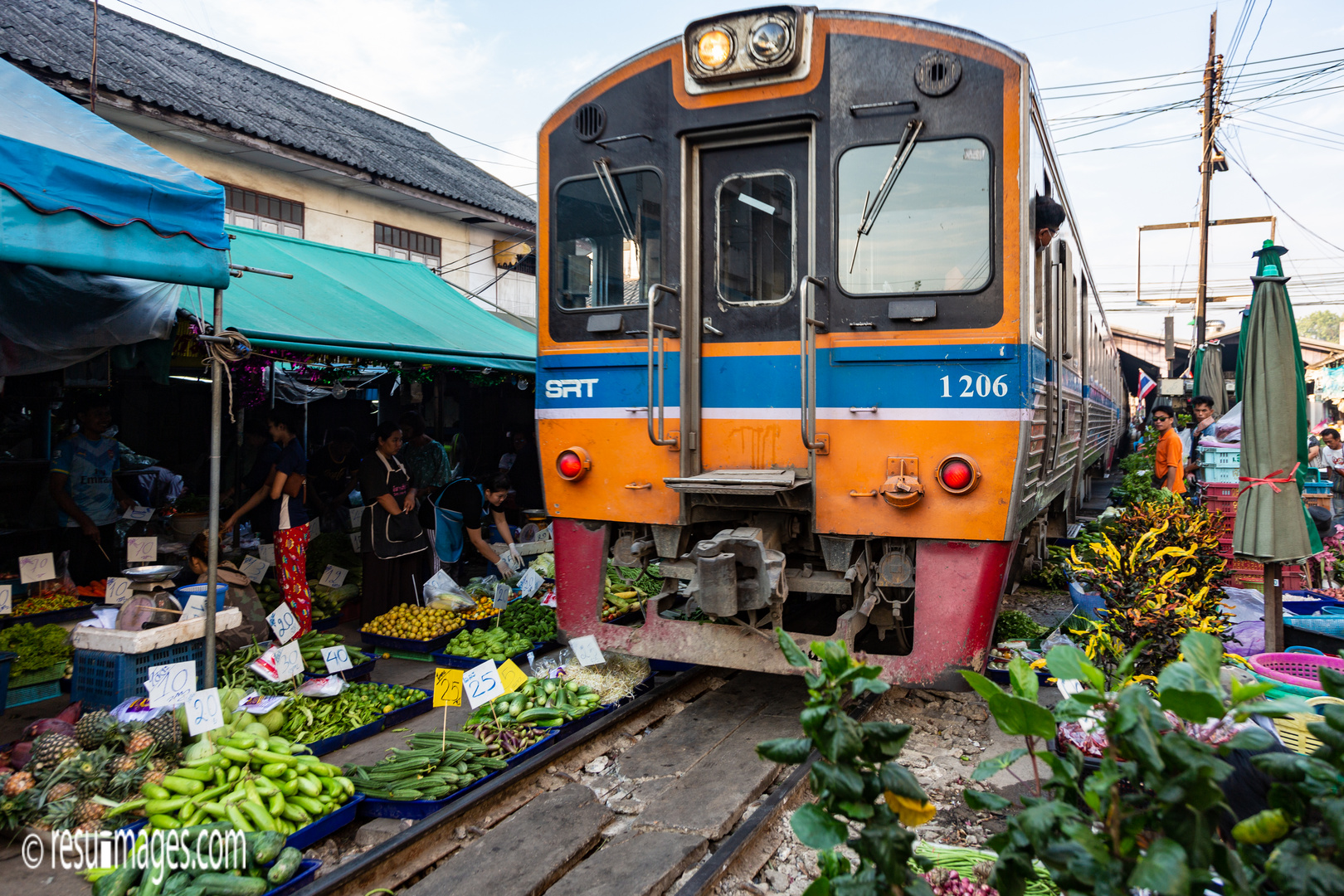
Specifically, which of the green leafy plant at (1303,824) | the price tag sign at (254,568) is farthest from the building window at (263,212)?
the green leafy plant at (1303,824)

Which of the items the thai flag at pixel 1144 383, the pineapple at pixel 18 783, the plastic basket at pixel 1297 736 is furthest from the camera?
the thai flag at pixel 1144 383

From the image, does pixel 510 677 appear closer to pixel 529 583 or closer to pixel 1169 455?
pixel 529 583

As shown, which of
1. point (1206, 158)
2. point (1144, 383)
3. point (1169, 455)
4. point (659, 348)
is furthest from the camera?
point (1144, 383)

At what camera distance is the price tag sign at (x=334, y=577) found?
774 cm

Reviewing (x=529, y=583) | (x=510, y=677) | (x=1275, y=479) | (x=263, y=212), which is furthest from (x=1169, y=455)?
(x=263, y=212)

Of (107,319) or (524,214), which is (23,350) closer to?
(107,319)

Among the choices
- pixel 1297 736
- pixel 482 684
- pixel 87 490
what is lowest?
pixel 482 684

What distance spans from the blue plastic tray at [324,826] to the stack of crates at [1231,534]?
6544mm

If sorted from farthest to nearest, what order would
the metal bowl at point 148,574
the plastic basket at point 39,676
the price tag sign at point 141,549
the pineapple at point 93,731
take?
the price tag sign at point 141,549
the plastic basket at point 39,676
the metal bowl at point 148,574
the pineapple at point 93,731

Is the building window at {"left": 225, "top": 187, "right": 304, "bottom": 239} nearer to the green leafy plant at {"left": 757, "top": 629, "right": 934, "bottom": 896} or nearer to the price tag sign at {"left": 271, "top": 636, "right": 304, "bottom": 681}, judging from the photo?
the price tag sign at {"left": 271, "top": 636, "right": 304, "bottom": 681}

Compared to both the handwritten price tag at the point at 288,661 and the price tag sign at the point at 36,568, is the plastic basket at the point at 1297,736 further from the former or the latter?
the price tag sign at the point at 36,568

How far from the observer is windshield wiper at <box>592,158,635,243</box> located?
498 cm

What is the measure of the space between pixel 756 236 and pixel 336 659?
3683 millimetres

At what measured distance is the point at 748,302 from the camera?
4.83 meters
